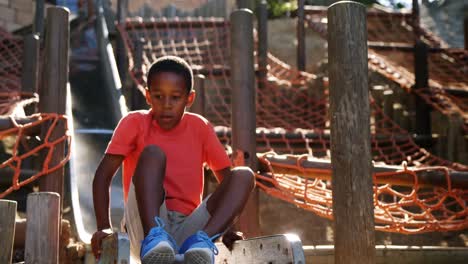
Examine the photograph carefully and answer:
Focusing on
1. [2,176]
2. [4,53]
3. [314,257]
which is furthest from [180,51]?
[314,257]

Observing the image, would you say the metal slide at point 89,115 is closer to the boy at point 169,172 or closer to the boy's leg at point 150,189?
the boy at point 169,172

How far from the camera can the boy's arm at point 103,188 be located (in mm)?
2309

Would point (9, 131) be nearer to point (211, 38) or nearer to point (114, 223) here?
point (114, 223)

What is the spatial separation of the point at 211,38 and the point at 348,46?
17.3 feet

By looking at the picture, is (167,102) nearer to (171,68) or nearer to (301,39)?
(171,68)

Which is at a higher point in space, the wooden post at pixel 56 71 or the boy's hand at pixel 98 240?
the wooden post at pixel 56 71

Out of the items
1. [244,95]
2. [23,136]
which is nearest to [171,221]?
[244,95]

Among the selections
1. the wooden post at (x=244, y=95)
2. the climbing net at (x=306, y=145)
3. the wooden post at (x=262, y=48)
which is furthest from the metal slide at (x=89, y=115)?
the wooden post at (x=262, y=48)

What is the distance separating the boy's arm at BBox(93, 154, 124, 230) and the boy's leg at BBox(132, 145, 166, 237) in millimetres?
228

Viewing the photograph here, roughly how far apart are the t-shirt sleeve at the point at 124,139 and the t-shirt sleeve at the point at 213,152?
0.89 feet

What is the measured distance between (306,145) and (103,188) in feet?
8.83

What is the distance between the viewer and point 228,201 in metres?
2.22

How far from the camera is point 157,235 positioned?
195cm

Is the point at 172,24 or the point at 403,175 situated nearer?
the point at 403,175
